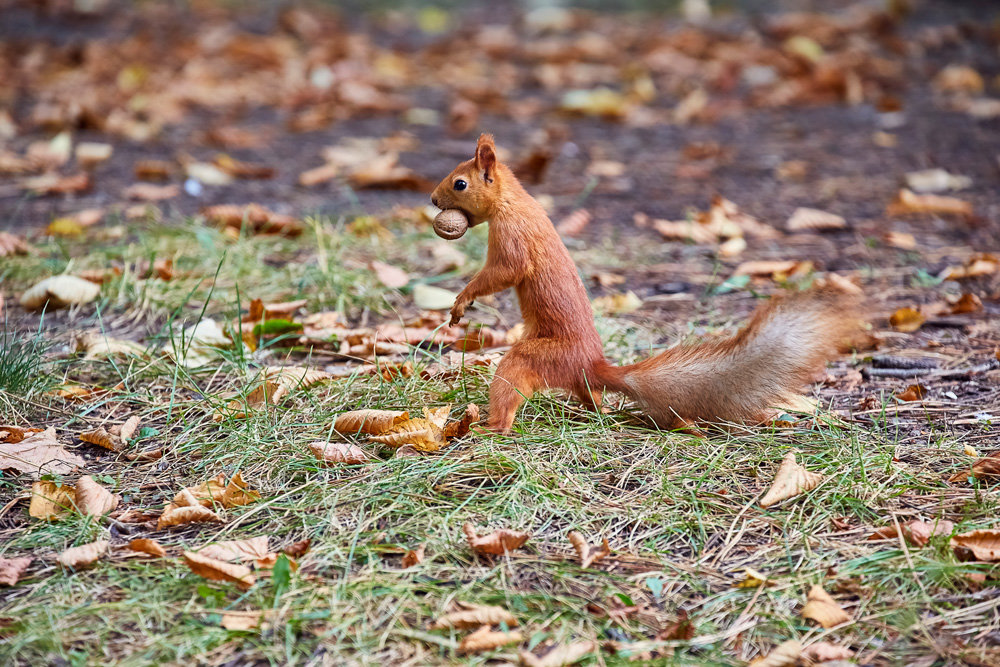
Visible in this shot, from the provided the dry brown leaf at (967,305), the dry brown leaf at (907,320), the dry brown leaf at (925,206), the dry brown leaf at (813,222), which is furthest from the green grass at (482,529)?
the dry brown leaf at (925,206)

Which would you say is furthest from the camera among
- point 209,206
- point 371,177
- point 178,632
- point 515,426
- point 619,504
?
point 371,177

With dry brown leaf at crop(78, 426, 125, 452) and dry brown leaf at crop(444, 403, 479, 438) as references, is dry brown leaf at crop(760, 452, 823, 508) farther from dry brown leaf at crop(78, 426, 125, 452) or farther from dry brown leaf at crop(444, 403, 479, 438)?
dry brown leaf at crop(78, 426, 125, 452)

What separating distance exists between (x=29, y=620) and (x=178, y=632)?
0.24m

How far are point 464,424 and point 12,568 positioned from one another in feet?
2.89

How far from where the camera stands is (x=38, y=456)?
1987 millimetres

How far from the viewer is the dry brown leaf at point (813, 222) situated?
3711 mm

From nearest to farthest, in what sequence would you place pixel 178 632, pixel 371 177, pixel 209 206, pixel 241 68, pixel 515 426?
1. pixel 178 632
2. pixel 515 426
3. pixel 209 206
4. pixel 371 177
5. pixel 241 68

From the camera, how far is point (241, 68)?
257 inches

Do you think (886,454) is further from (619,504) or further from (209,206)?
(209,206)

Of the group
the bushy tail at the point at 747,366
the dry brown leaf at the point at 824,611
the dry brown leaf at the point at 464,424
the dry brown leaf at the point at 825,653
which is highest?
the bushy tail at the point at 747,366

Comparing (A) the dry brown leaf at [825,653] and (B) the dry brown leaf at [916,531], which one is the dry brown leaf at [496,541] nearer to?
(A) the dry brown leaf at [825,653]

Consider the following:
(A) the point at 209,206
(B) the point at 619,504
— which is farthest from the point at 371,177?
(B) the point at 619,504

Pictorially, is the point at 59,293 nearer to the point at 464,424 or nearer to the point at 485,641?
the point at 464,424

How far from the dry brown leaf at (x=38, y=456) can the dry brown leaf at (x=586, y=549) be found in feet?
3.46
